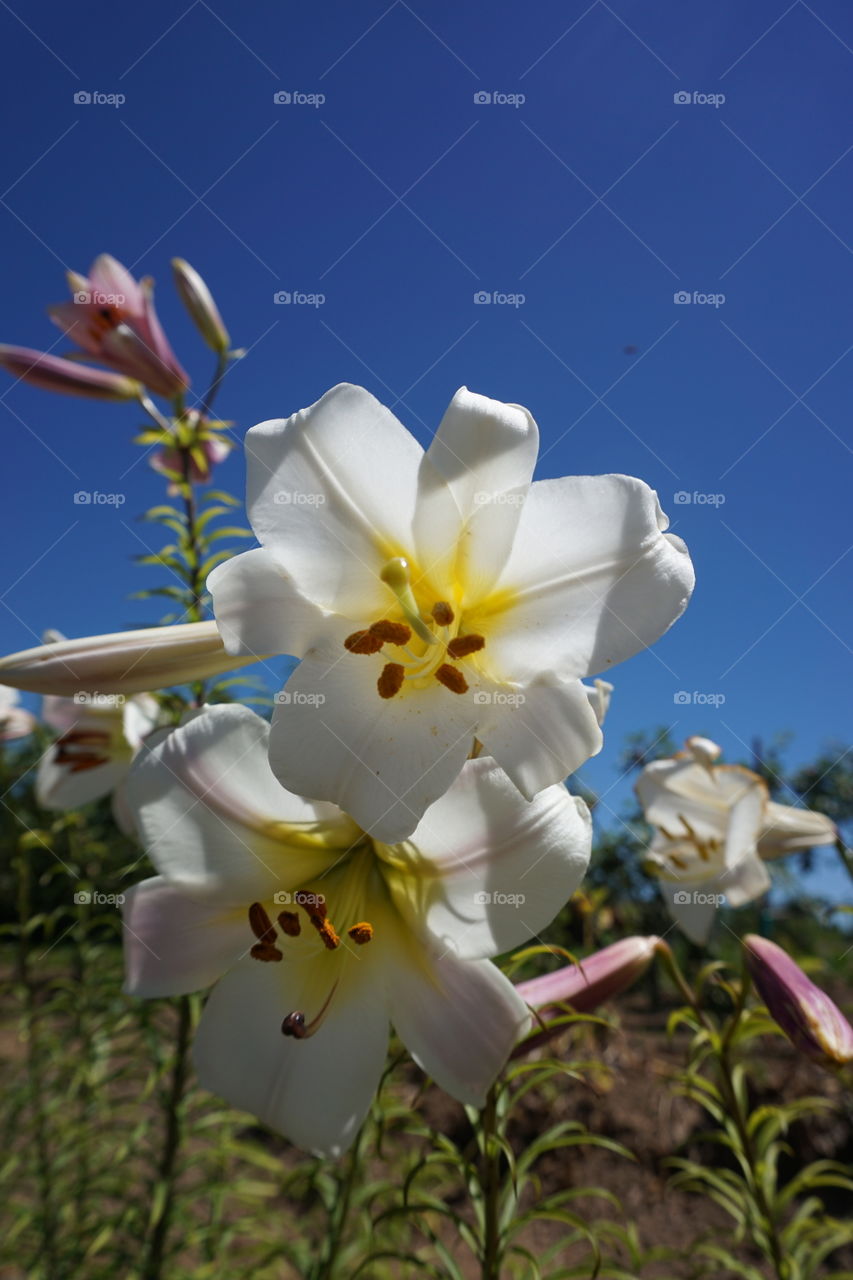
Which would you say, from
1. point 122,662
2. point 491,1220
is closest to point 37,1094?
point 491,1220

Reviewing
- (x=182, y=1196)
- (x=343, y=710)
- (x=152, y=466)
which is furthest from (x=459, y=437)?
(x=182, y=1196)

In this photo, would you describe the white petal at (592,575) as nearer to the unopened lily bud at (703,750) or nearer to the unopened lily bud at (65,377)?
the unopened lily bud at (703,750)

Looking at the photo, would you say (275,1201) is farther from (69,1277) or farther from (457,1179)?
(457,1179)

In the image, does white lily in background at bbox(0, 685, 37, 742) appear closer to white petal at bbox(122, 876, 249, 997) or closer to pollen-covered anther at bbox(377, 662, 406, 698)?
white petal at bbox(122, 876, 249, 997)

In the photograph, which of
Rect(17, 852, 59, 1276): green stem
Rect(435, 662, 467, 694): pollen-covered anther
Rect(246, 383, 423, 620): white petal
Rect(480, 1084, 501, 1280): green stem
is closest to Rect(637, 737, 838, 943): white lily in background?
Rect(480, 1084, 501, 1280): green stem

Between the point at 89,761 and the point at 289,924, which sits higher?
the point at 289,924

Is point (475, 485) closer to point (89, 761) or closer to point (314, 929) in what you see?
point (314, 929)

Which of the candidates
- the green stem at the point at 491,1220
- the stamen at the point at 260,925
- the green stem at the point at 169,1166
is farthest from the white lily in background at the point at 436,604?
the green stem at the point at 169,1166
